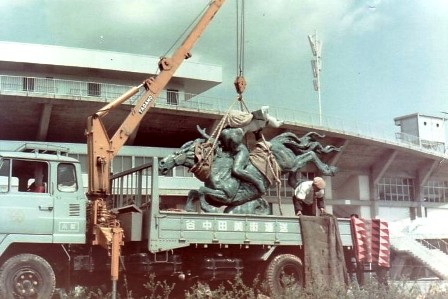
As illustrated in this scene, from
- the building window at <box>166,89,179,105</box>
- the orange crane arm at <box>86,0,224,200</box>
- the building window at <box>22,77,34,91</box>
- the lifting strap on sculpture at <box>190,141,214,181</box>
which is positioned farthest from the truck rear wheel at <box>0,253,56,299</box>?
the building window at <box>166,89,179,105</box>

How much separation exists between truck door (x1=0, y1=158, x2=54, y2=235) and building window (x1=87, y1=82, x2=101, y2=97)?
30.1 m

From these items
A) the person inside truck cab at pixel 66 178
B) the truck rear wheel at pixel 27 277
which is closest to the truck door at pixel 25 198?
the person inside truck cab at pixel 66 178

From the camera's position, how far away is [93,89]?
41656mm

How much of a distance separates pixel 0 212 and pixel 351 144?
36687 millimetres

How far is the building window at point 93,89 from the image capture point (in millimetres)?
40784

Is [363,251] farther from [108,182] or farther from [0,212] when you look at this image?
[0,212]

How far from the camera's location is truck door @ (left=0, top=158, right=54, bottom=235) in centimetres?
1060

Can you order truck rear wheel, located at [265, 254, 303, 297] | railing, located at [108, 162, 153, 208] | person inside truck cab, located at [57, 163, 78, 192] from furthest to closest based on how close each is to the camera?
truck rear wheel, located at [265, 254, 303, 297] < railing, located at [108, 162, 153, 208] < person inside truck cab, located at [57, 163, 78, 192]

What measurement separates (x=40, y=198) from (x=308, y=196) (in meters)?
6.73

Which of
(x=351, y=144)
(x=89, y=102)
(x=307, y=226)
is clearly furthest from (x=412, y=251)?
(x=351, y=144)

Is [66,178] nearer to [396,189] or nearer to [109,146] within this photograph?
[109,146]

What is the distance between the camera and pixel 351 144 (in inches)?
1752

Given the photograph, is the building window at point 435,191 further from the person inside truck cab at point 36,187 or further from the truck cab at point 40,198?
the person inside truck cab at point 36,187

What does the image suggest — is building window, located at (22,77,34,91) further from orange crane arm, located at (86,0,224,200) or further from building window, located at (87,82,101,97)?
orange crane arm, located at (86,0,224,200)
